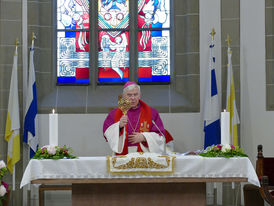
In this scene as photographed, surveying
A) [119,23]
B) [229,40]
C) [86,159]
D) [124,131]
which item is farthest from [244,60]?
[86,159]

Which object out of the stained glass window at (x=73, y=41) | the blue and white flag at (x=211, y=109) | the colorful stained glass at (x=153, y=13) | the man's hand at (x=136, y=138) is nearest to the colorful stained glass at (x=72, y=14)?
the stained glass window at (x=73, y=41)

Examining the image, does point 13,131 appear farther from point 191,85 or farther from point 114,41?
point 191,85

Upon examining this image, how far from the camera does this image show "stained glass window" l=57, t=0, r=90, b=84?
1061 centimetres

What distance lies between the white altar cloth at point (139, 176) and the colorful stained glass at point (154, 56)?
4.53 m

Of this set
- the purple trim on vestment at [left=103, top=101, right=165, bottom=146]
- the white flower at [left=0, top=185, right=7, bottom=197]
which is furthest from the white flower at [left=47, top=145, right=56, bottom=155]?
the purple trim on vestment at [left=103, top=101, right=165, bottom=146]

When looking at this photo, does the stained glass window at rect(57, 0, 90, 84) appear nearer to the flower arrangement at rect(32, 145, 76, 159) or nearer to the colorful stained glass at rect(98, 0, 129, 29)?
the colorful stained glass at rect(98, 0, 129, 29)

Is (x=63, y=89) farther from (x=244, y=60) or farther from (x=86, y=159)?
(x=86, y=159)

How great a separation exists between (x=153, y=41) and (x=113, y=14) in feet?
2.85

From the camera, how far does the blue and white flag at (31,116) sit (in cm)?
978

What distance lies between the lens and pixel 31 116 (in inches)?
386

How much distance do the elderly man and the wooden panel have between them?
2.22ft

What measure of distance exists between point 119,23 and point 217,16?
178 cm

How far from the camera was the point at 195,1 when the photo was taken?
10.2 metres

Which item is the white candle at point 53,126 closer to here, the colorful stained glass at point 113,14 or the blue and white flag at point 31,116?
the blue and white flag at point 31,116
